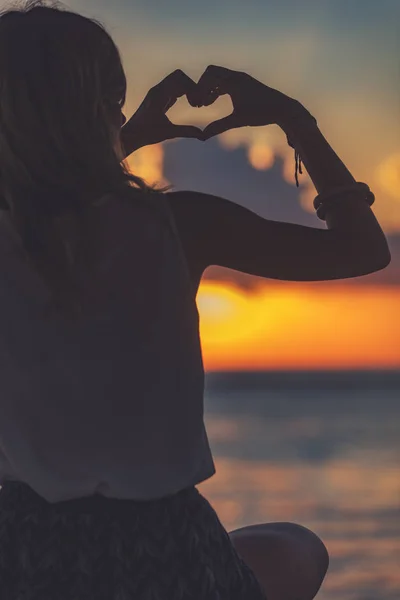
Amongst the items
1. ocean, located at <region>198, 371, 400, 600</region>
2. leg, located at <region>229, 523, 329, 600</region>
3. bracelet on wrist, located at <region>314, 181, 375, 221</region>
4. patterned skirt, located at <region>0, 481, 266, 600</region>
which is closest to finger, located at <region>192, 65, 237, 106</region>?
bracelet on wrist, located at <region>314, 181, 375, 221</region>

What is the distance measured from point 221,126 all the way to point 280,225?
0.29 meters

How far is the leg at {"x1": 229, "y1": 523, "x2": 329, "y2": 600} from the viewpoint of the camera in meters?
2.07

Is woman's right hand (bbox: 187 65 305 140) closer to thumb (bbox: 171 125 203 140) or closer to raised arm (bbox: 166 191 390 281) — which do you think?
thumb (bbox: 171 125 203 140)

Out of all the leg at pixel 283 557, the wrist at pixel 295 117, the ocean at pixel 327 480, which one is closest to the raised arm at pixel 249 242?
the wrist at pixel 295 117

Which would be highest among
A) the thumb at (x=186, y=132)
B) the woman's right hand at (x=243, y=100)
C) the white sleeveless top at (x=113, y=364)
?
the woman's right hand at (x=243, y=100)

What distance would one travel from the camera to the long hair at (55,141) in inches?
67.9

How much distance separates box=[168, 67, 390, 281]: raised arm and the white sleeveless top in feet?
0.18

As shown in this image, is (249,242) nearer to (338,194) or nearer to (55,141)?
(338,194)

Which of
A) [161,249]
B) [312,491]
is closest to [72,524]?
[161,249]

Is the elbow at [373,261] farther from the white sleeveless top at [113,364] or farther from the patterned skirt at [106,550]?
the patterned skirt at [106,550]

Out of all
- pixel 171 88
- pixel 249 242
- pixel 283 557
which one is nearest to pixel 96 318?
pixel 249 242

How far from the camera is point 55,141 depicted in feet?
5.63

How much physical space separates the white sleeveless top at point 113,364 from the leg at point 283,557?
1.24 ft

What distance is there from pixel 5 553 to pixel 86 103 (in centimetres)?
71
